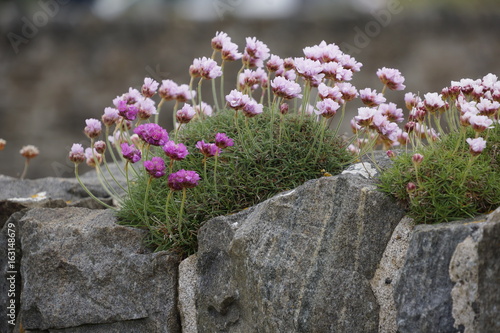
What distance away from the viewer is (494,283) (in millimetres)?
1949

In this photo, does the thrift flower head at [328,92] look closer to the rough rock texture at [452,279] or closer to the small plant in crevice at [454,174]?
the small plant in crevice at [454,174]

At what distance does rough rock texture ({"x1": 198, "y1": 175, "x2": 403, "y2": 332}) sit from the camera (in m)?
2.21

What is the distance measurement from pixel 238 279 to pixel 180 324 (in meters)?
0.39

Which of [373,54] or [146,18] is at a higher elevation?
[146,18]

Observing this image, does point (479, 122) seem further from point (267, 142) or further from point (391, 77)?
point (267, 142)

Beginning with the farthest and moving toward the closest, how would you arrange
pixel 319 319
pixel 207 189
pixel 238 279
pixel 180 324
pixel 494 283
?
1. pixel 207 189
2. pixel 180 324
3. pixel 238 279
4. pixel 319 319
5. pixel 494 283

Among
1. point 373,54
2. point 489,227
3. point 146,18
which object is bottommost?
point 489,227

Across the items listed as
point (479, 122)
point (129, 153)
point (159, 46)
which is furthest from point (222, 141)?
point (159, 46)

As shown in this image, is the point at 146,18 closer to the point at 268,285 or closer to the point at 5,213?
the point at 5,213

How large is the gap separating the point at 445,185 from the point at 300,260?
63 centimetres

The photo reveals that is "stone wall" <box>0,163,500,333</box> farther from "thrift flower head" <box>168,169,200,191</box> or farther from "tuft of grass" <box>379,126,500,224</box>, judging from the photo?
"thrift flower head" <box>168,169,200,191</box>

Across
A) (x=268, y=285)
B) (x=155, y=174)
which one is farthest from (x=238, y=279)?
(x=155, y=174)

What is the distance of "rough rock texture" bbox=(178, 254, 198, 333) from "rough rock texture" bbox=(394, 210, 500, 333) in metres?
0.82

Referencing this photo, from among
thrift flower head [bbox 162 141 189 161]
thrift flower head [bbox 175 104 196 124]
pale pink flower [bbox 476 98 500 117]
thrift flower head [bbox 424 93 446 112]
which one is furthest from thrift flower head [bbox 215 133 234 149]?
pale pink flower [bbox 476 98 500 117]
